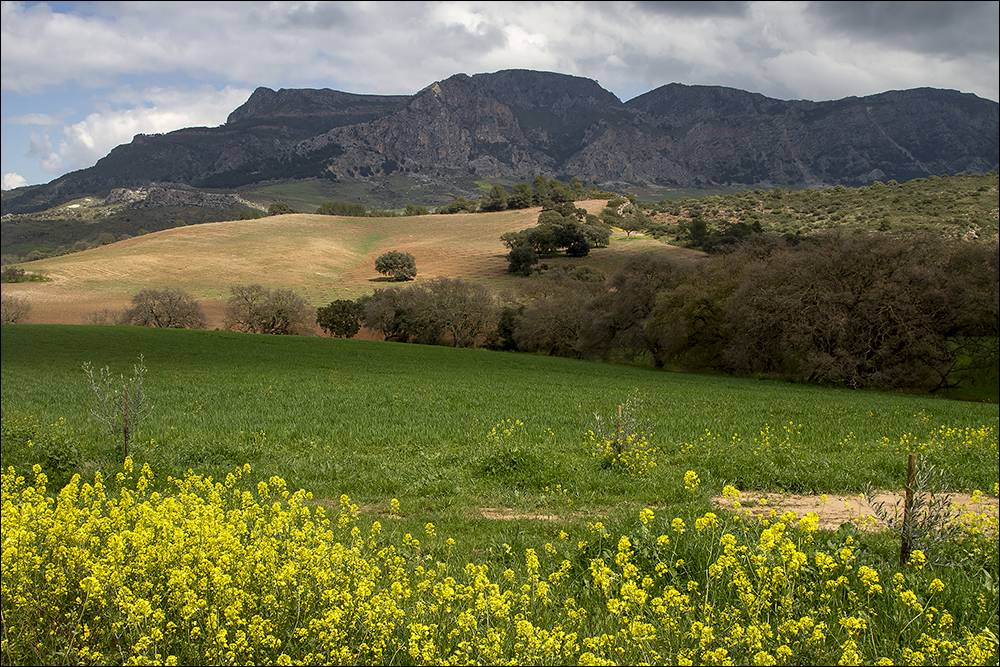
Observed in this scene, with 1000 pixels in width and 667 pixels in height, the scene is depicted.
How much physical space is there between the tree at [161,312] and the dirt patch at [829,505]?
219 ft

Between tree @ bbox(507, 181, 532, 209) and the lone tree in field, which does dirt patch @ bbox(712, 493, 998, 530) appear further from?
tree @ bbox(507, 181, 532, 209)

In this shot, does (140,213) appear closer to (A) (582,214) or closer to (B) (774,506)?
(A) (582,214)

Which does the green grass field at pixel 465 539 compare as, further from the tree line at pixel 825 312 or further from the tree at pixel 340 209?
the tree at pixel 340 209

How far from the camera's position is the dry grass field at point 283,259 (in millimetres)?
76438

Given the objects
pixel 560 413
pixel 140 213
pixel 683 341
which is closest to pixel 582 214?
pixel 683 341

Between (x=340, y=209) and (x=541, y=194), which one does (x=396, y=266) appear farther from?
(x=340, y=209)

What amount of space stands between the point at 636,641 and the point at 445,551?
3.50 metres

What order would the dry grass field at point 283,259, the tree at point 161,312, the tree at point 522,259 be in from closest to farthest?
the tree at point 161,312
the dry grass field at point 283,259
the tree at point 522,259

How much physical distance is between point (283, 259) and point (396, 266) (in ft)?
72.4

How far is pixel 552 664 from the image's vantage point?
3.46 meters

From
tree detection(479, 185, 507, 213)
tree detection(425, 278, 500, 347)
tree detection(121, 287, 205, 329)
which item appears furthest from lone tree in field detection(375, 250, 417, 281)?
tree detection(479, 185, 507, 213)

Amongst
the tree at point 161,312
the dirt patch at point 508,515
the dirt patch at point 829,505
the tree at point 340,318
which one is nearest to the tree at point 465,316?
the tree at point 340,318

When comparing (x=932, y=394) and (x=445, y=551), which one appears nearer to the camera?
(x=445, y=551)

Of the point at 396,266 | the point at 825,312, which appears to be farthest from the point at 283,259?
the point at 825,312
